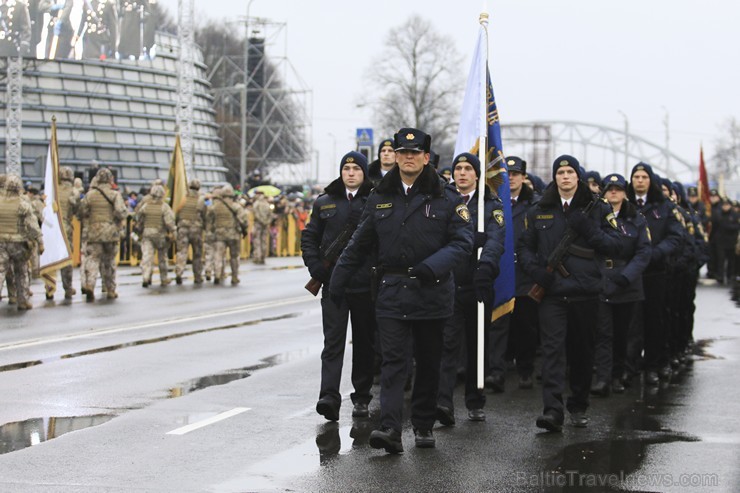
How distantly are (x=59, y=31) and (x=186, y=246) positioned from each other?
22.1 m

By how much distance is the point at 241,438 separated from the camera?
28.8 ft

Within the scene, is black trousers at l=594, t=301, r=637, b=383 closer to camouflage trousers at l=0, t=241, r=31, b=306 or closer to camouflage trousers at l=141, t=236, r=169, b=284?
camouflage trousers at l=0, t=241, r=31, b=306

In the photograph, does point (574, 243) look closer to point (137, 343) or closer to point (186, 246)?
point (137, 343)

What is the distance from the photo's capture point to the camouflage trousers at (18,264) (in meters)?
18.7

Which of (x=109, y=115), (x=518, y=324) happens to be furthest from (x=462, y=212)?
(x=109, y=115)

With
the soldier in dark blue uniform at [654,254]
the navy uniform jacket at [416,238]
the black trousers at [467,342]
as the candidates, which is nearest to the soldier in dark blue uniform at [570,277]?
the black trousers at [467,342]

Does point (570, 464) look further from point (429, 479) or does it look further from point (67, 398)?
point (67, 398)

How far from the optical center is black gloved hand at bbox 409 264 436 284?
813cm

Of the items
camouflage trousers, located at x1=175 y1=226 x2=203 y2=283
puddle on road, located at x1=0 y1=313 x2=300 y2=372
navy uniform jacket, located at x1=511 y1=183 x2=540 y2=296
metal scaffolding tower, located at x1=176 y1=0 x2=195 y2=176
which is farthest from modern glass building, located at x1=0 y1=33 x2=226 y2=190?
navy uniform jacket, located at x1=511 y1=183 x2=540 y2=296

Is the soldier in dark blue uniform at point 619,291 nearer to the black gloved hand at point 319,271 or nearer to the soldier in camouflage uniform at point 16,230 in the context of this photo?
the black gloved hand at point 319,271

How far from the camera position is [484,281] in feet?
30.7

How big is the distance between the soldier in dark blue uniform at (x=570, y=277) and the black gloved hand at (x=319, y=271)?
1.49m

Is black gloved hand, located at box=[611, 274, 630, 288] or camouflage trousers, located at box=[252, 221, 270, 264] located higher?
black gloved hand, located at box=[611, 274, 630, 288]

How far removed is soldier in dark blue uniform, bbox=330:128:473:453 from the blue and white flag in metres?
1.90
